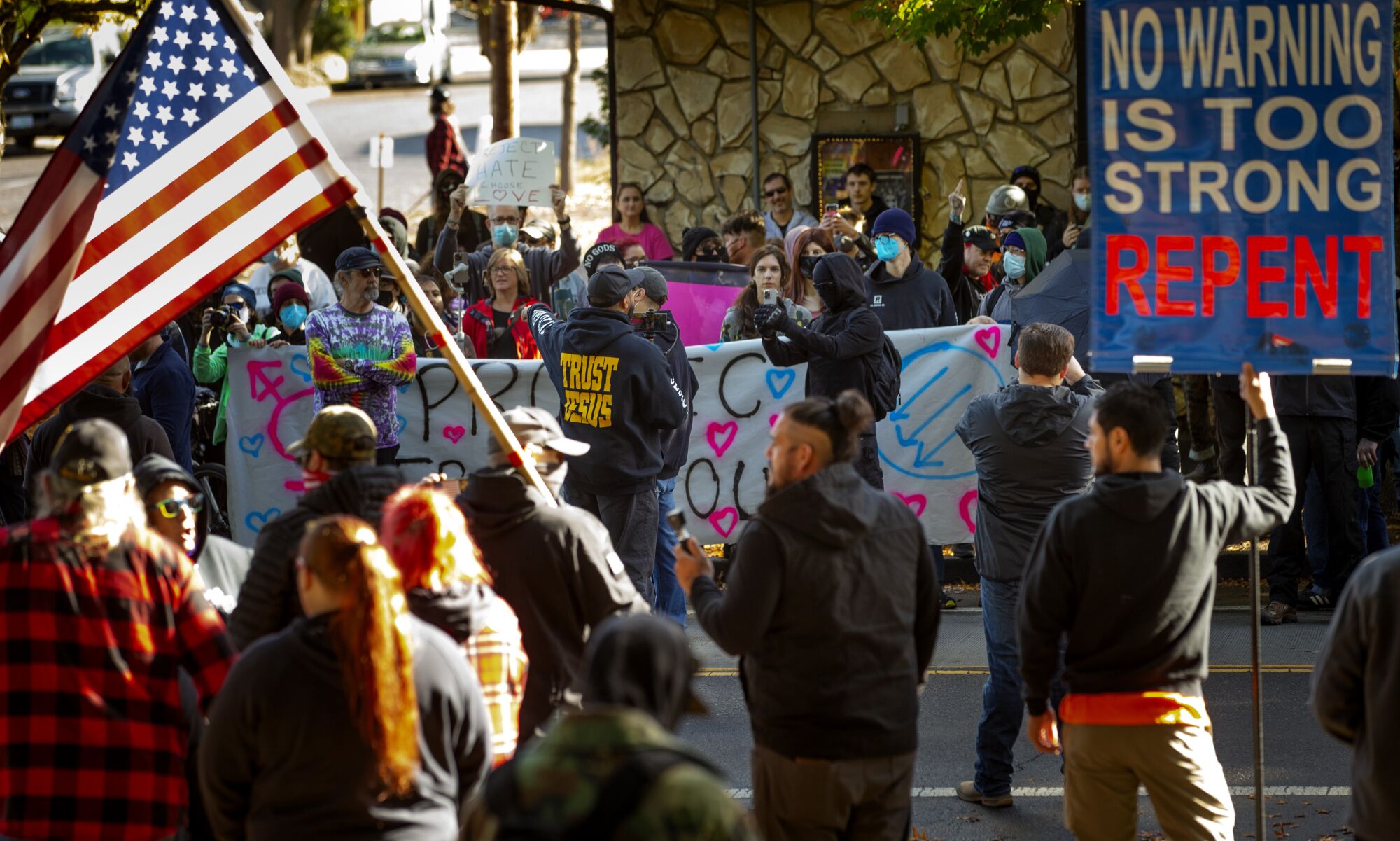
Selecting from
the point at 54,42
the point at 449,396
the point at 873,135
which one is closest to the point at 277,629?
the point at 449,396

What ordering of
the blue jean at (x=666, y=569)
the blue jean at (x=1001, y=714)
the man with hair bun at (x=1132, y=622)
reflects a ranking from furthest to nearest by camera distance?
1. the blue jean at (x=666, y=569)
2. the blue jean at (x=1001, y=714)
3. the man with hair bun at (x=1132, y=622)

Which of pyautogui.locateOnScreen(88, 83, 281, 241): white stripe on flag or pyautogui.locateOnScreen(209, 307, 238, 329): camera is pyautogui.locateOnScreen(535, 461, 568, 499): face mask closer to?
pyautogui.locateOnScreen(88, 83, 281, 241): white stripe on flag

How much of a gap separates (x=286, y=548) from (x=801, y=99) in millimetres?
12247

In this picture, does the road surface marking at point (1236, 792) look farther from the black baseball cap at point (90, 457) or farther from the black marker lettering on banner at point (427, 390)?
the black marker lettering on banner at point (427, 390)

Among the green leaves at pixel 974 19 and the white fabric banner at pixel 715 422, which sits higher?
the green leaves at pixel 974 19

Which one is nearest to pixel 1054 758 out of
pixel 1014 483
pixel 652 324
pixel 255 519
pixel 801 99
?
pixel 1014 483

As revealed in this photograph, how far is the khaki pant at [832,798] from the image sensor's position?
16.0 ft

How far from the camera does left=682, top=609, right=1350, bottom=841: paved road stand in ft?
21.9

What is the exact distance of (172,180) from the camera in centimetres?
572

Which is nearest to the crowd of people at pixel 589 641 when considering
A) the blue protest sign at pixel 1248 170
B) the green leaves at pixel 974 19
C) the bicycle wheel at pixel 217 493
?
the blue protest sign at pixel 1248 170

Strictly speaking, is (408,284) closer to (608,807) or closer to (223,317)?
(608,807)

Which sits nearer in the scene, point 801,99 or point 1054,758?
point 1054,758

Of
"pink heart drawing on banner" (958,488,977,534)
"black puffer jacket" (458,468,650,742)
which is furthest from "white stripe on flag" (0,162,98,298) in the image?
"pink heart drawing on banner" (958,488,977,534)

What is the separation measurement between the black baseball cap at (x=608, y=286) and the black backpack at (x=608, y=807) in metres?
6.04
